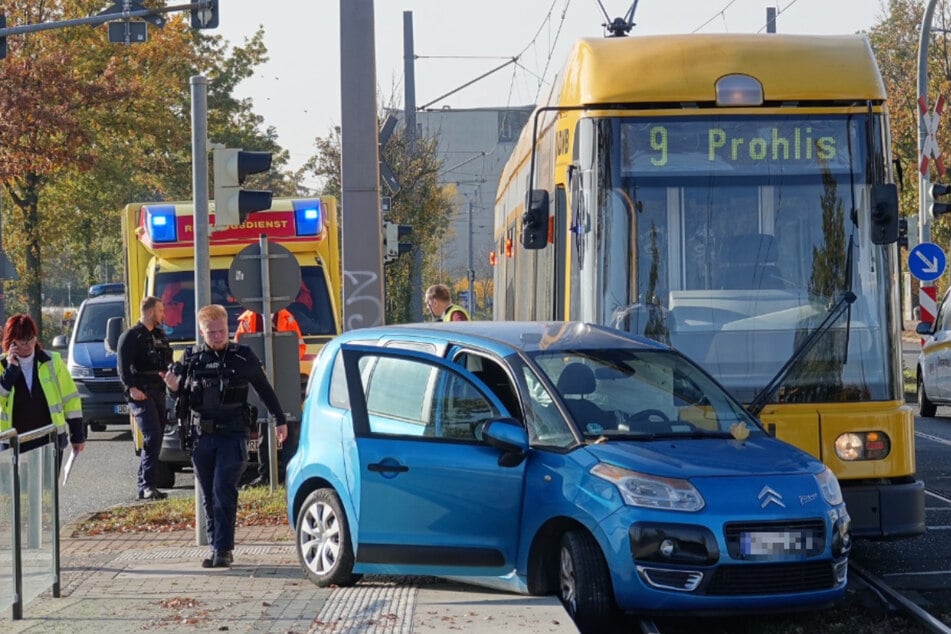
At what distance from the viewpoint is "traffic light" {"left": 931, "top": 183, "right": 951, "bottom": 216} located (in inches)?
973

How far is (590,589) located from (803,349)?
2847mm

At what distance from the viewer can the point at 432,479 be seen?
8.52m

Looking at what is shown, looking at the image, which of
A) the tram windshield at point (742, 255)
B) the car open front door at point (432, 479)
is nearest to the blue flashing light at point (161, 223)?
the tram windshield at point (742, 255)

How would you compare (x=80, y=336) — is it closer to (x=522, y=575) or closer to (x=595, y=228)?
(x=595, y=228)

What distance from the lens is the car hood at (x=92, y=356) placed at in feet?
70.8

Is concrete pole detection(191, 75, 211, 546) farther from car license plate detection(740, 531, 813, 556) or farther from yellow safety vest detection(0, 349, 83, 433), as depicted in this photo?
car license plate detection(740, 531, 813, 556)

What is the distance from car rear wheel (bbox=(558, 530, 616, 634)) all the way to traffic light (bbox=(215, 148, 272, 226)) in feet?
15.8

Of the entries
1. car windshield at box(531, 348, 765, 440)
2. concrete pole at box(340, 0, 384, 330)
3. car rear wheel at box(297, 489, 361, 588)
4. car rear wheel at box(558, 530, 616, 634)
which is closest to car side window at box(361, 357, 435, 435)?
→ car rear wheel at box(297, 489, 361, 588)

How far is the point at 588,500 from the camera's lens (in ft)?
25.6

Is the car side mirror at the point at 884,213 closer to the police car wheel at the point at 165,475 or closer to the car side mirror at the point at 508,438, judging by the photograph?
the car side mirror at the point at 508,438

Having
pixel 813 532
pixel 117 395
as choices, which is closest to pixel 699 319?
pixel 813 532

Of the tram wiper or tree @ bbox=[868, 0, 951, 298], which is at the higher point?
tree @ bbox=[868, 0, 951, 298]

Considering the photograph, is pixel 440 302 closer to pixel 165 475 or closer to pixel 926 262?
pixel 165 475

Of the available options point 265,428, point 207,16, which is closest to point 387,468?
point 265,428
